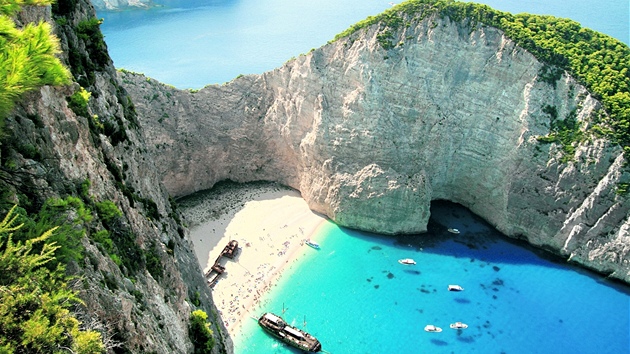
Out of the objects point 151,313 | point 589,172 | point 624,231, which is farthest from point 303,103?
point 151,313

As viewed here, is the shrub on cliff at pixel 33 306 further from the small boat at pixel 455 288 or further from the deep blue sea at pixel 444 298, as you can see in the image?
the small boat at pixel 455 288

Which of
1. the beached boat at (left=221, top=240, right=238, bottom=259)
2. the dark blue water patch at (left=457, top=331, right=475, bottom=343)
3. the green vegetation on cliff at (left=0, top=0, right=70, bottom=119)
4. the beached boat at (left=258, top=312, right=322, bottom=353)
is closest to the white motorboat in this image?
the dark blue water patch at (left=457, top=331, right=475, bottom=343)

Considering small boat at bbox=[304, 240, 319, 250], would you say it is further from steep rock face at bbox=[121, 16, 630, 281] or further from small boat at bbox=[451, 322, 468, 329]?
small boat at bbox=[451, 322, 468, 329]

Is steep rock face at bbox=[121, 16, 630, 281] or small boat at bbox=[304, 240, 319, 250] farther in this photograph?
small boat at bbox=[304, 240, 319, 250]

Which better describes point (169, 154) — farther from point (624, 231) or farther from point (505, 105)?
point (624, 231)

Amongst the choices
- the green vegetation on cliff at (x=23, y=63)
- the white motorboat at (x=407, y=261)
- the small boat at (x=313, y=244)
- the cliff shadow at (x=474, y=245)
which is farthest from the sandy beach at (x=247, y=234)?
the green vegetation on cliff at (x=23, y=63)
